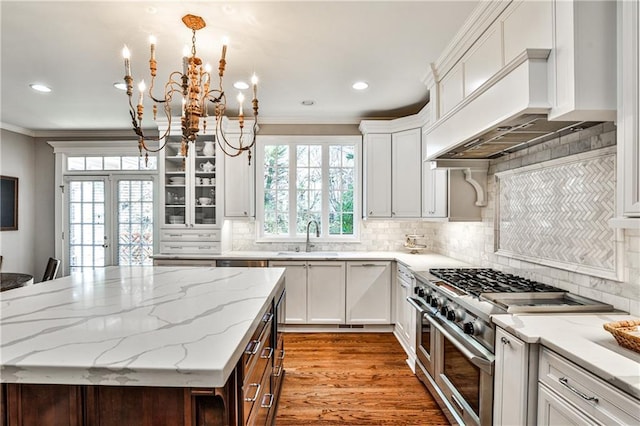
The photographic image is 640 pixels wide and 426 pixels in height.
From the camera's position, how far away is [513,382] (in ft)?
4.70

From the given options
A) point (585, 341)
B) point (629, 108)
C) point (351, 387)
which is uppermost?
point (629, 108)

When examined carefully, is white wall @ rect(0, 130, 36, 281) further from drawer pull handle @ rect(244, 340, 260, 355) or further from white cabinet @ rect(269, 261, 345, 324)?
drawer pull handle @ rect(244, 340, 260, 355)

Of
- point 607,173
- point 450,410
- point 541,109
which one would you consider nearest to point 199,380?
point 541,109

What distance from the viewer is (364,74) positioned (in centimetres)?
299

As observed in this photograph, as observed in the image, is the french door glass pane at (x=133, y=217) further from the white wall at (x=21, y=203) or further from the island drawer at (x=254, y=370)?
the island drawer at (x=254, y=370)

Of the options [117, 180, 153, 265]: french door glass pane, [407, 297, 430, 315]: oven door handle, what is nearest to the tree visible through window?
[407, 297, 430, 315]: oven door handle

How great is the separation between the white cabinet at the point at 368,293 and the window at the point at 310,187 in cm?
71

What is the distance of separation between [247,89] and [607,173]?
3.02 m

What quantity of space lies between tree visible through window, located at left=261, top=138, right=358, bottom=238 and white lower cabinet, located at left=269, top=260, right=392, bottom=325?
2.34 feet

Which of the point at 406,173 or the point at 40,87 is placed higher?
the point at 40,87

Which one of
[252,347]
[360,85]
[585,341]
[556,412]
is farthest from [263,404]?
[360,85]

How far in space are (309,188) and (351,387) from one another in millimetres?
2530

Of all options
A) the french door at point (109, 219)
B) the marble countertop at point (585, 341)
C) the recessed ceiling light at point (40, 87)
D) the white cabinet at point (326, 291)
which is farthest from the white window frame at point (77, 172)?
the marble countertop at point (585, 341)

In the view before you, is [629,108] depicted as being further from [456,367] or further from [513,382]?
[456,367]
